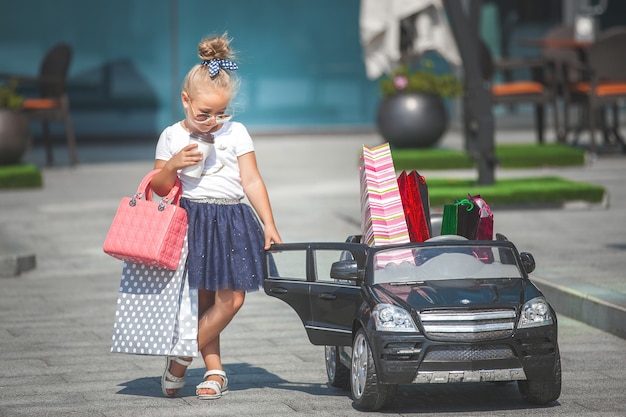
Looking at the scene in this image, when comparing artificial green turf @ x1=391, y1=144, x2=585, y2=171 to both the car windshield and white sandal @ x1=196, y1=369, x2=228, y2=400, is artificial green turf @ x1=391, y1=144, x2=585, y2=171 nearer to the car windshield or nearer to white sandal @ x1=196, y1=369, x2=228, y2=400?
white sandal @ x1=196, y1=369, x2=228, y2=400

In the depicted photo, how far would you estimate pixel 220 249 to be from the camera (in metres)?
5.90

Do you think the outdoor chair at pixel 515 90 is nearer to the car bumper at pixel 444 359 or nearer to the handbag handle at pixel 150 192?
the handbag handle at pixel 150 192

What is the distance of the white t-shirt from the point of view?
5957 millimetres

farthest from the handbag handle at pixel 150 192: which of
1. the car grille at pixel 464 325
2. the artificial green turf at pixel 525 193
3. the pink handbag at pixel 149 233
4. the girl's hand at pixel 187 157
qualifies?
the artificial green turf at pixel 525 193

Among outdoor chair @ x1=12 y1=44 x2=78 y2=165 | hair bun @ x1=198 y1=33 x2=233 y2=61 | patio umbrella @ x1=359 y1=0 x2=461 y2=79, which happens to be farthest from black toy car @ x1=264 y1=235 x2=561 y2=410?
patio umbrella @ x1=359 y1=0 x2=461 y2=79

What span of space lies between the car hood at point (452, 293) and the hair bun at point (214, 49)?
4.15 feet

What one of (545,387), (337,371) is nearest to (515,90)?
(337,371)

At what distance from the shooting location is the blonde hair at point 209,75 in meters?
5.92

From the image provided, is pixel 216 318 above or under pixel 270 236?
under

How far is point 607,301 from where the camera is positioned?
7574 millimetres

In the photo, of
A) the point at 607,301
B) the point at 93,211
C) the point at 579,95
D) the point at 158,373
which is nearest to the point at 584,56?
the point at 579,95

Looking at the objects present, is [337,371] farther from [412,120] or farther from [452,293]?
[412,120]

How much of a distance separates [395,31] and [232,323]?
32.0 feet

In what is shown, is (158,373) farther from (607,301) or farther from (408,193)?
(607,301)
